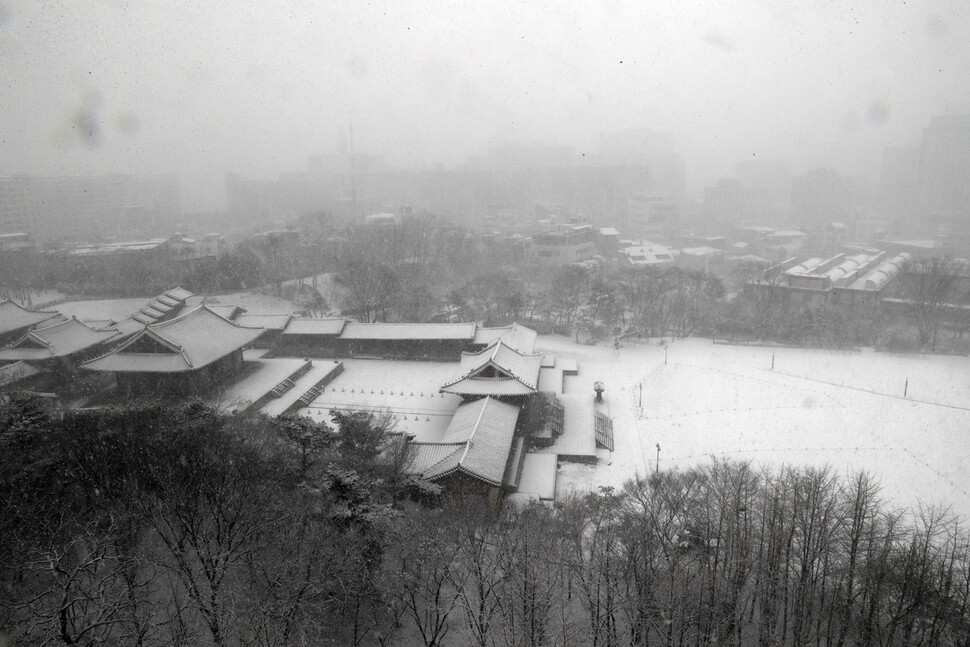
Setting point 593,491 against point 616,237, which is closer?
point 593,491

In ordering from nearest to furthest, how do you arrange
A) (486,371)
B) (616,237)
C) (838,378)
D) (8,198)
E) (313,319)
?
(486,371) → (838,378) → (313,319) → (8,198) → (616,237)

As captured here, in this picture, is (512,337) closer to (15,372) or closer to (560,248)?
Result: (15,372)

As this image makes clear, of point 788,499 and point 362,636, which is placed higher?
point 788,499

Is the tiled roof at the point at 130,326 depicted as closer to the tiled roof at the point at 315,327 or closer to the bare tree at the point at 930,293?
the tiled roof at the point at 315,327

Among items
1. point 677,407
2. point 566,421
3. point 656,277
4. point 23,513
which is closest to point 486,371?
point 566,421

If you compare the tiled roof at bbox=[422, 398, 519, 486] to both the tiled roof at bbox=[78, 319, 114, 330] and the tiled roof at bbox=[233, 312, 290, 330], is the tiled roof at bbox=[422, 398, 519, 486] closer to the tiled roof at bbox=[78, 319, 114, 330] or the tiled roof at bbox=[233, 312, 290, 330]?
the tiled roof at bbox=[233, 312, 290, 330]

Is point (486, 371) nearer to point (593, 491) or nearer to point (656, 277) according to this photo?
point (593, 491)

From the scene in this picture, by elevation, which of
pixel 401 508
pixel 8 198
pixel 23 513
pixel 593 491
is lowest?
pixel 593 491
